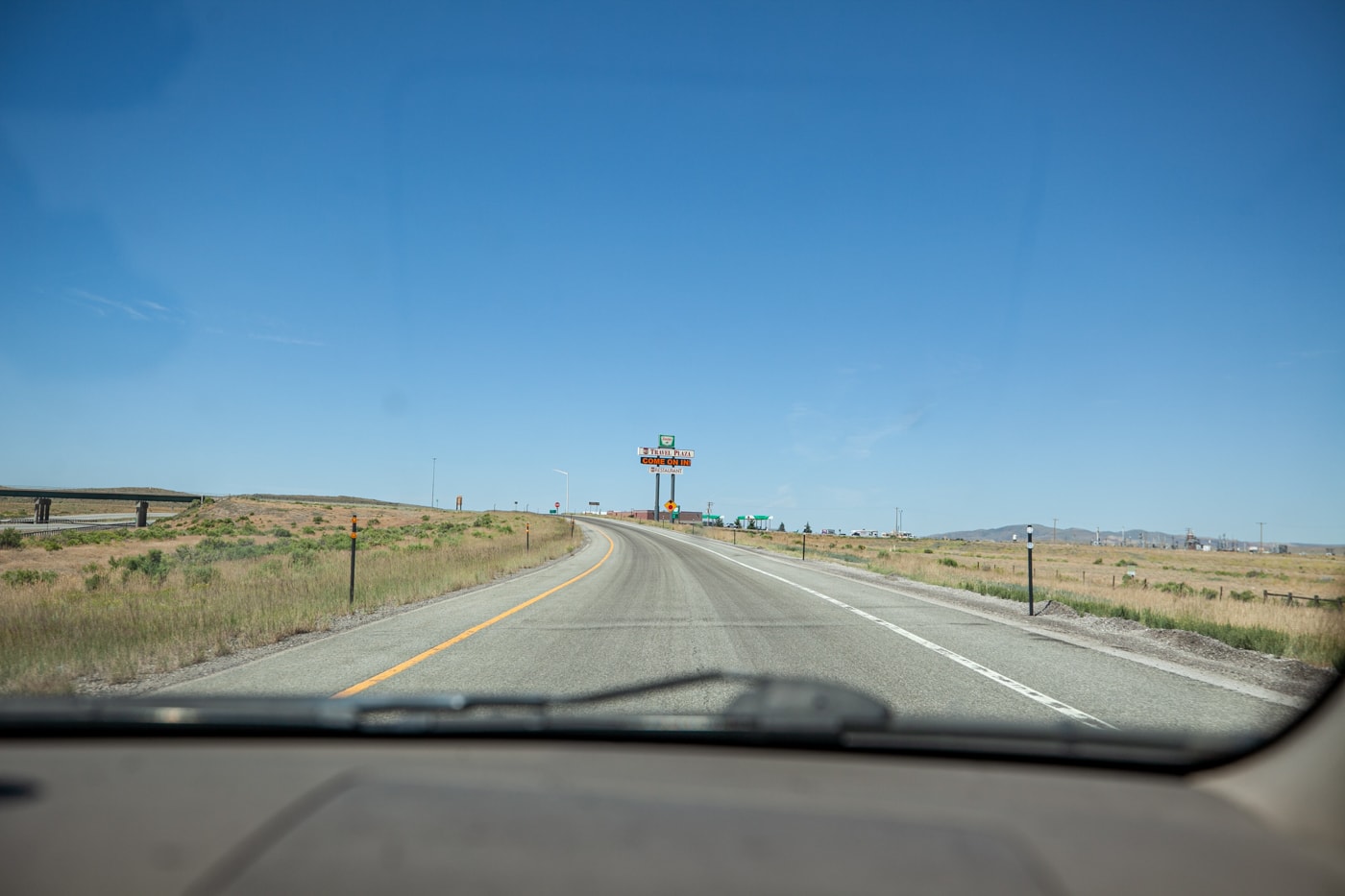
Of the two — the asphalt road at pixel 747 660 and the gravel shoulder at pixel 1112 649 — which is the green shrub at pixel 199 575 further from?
the asphalt road at pixel 747 660

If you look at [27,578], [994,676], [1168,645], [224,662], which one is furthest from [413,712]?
[27,578]

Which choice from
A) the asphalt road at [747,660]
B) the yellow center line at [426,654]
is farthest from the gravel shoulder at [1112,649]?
the yellow center line at [426,654]

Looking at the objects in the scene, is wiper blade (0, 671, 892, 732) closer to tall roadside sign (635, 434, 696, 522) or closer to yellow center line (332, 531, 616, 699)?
yellow center line (332, 531, 616, 699)

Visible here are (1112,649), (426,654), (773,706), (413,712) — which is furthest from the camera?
(1112,649)

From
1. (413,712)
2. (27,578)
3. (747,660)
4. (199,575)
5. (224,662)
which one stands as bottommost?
(27,578)

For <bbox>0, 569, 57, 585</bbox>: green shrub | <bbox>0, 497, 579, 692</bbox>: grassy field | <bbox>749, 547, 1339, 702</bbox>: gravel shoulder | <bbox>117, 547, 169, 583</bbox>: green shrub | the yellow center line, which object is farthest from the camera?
<bbox>117, 547, 169, 583</bbox>: green shrub

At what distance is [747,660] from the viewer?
28.1 ft

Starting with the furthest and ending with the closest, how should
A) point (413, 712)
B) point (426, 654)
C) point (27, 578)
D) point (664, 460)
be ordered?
point (664, 460)
point (27, 578)
point (426, 654)
point (413, 712)

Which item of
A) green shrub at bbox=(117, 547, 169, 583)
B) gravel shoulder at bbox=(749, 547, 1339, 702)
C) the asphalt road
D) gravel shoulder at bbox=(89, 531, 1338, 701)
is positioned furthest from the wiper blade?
green shrub at bbox=(117, 547, 169, 583)

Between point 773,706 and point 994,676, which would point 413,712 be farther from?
point 994,676

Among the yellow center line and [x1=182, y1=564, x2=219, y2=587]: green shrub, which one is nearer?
the yellow center line

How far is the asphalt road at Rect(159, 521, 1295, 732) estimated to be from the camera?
6.42 metres

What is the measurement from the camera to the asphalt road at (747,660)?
642 cm

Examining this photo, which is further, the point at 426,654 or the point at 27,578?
the point at 27,578
